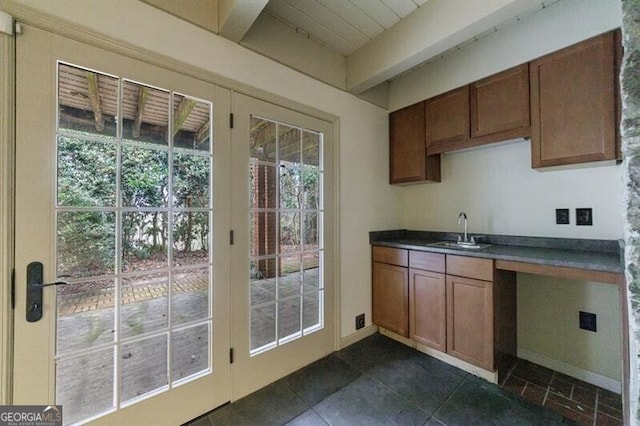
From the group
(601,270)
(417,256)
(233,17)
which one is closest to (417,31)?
(233,17)

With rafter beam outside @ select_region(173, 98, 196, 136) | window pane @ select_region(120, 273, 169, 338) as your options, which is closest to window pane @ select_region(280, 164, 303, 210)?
rafter beam outside @ select_region(173, 98, 196, 136)

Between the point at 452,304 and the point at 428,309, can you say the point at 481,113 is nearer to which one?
the point at 452,304

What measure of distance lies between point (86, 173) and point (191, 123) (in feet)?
1.94

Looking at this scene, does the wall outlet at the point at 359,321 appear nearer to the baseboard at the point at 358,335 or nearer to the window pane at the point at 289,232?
the baseboard at the point at 358,335

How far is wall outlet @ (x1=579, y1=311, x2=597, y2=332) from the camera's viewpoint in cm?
182

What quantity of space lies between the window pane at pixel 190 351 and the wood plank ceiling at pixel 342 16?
222cm

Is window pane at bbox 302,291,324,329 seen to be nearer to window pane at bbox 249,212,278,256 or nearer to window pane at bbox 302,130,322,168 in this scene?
window pane at bbox 249,212,278,256

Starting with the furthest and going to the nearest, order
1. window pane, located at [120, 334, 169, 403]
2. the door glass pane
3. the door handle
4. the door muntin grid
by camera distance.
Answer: the door muntin grid
window pane, located at [120, 334, 169, 403]
the door glass pane
the door handle

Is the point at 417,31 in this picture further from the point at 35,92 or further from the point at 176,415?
the point at 176,415

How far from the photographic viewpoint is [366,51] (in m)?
2.24

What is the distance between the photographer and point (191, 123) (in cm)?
157

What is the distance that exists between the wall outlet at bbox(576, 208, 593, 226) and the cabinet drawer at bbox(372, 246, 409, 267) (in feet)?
4.02

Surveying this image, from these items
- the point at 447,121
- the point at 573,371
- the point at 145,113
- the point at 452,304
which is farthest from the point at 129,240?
the point at 573,371

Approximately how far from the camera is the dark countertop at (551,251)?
1460 millimetres
